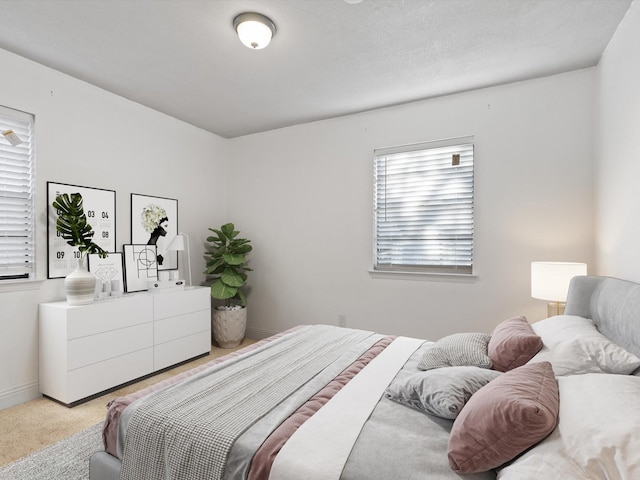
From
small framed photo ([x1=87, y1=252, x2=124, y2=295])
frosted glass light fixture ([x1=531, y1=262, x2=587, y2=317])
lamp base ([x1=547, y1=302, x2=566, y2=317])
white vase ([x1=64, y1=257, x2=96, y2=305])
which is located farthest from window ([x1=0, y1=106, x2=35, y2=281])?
lamp base ([x1=547, y1=302, x2=566, y2=317])

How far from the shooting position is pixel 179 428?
1292 mm

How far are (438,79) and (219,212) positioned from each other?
3.09 m

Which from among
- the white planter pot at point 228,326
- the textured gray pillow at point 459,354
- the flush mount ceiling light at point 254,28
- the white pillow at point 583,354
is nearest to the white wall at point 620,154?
the white pillow at point 583,354

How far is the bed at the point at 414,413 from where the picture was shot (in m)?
0.97

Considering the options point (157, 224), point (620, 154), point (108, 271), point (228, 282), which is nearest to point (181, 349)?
point (228, 282)

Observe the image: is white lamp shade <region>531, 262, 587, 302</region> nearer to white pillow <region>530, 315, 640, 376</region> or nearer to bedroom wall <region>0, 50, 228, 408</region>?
white pillow <region>530, 315, 640, 376</region>

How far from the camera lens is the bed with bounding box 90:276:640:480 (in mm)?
969

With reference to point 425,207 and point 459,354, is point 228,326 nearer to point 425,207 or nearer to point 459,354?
point 425,207

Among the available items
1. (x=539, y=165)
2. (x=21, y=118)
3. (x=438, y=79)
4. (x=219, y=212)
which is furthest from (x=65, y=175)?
(x=539, y=165)

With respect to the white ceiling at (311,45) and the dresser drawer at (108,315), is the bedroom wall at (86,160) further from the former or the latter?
the dresser drawer at (108,315)

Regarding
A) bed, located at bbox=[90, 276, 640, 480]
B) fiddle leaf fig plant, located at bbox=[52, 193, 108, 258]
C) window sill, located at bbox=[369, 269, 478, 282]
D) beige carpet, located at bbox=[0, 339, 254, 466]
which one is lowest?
beige carpet, located at bbox=[0, 339, 254, 466]

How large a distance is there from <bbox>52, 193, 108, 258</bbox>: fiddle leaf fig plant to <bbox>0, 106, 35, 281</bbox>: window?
19 centimetres

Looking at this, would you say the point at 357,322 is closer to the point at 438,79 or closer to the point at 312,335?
the point at 312,335

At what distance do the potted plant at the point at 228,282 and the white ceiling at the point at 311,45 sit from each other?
164 centimetres
